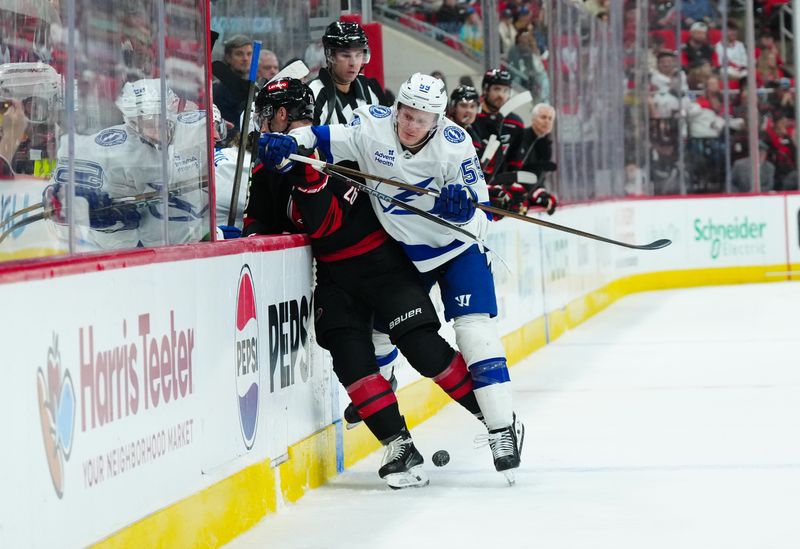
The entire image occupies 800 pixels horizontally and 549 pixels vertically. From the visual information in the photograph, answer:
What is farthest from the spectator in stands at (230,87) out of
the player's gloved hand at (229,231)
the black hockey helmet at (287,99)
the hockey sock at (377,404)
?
the hockey sock at (377,404)

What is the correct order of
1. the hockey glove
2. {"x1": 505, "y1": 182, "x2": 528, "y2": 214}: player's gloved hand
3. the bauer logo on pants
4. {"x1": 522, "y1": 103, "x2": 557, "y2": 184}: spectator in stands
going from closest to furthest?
the bauer logo on pants, the hockey glove, {"x1": 505, "y1": 182, "x2": 528, "y2": 214}: player's gloved hand, {"x1": 522, "y1": 103, "x2": 557, "y2": 184}: spectator in stands

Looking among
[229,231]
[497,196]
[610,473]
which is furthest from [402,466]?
[497,196]

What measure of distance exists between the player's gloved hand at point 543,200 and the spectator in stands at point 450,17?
3.48 metres

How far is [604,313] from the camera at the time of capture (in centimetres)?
1205

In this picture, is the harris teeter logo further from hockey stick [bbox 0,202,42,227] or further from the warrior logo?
the warrior logo

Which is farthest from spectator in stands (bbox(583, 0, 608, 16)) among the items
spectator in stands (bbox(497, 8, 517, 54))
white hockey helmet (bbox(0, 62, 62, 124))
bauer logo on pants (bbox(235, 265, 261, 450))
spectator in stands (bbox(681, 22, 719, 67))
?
white hockey helmet (bbox(0, 62, 62, 124))

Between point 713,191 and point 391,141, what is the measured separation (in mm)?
11090

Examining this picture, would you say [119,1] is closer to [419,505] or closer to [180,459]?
[180,459]

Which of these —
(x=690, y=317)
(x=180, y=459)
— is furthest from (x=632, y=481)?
(x=690, y=317)

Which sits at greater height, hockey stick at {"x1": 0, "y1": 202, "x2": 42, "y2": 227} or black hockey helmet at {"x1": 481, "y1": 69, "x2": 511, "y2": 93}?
black hockey helmet at {"x1": 481, "y1": 69, "x2": 511, "y2": 93}

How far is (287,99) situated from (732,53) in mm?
11857

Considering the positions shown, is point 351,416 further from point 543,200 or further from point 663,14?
point 663,14

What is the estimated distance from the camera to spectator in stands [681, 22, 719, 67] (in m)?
16.0

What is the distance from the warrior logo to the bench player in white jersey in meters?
2.03
